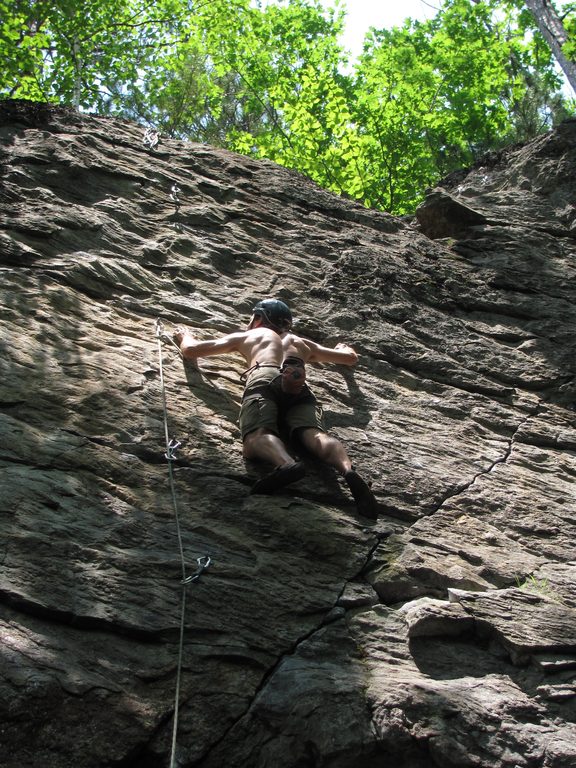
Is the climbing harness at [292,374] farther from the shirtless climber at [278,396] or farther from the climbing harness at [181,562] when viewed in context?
the climbing harness at [181,562]

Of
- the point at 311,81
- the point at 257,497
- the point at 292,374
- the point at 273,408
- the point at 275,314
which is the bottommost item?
the point at 257,497

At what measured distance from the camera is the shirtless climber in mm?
5051

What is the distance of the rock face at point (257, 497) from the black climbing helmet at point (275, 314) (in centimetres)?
54

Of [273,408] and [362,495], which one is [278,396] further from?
[362,495]

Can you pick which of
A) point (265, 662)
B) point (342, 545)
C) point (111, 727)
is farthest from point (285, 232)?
point (111, 727)

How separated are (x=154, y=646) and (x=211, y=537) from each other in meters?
0.91

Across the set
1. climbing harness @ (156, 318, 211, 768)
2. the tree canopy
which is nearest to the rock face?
climbing harness @ (156, 318, 211, 768)

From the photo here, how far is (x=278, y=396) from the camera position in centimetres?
557

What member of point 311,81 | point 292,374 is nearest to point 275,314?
point 292,374

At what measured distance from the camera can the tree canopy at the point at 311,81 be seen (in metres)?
17.3

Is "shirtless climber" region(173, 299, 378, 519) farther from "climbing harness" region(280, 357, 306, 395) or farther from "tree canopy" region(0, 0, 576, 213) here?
"tree canopy" region(0, 0, 576, 213)

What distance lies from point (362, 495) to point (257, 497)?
747 mm

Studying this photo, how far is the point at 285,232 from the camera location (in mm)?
8531

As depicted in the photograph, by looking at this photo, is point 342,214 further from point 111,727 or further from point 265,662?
point 111,727
